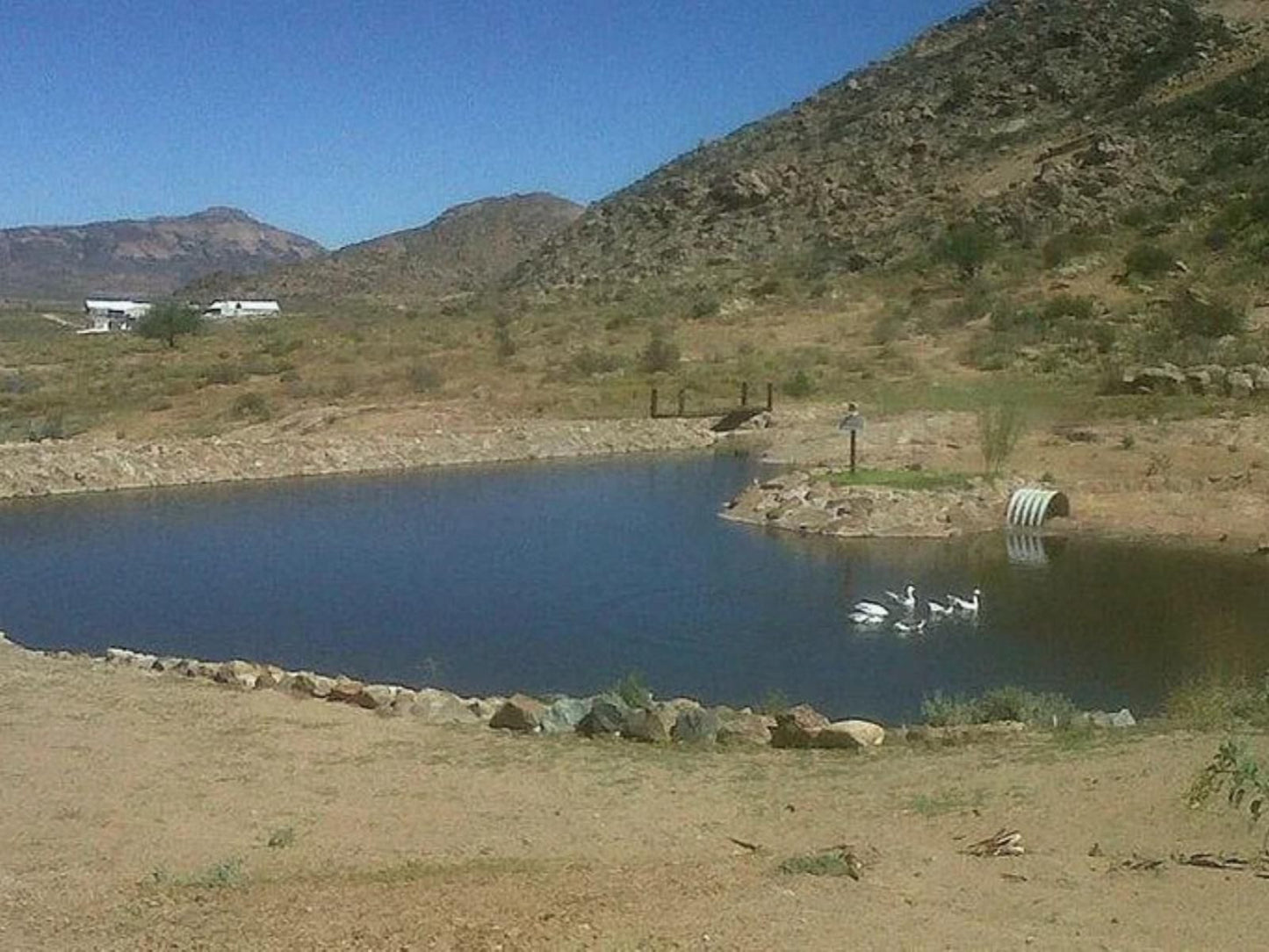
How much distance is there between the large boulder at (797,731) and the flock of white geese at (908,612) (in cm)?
620

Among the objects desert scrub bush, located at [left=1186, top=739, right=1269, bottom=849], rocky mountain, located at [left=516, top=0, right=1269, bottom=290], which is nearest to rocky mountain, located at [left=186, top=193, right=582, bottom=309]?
rocky mountain, located at [left=516, top=0, right=1269, bottom=290]

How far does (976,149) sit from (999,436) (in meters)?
47.6

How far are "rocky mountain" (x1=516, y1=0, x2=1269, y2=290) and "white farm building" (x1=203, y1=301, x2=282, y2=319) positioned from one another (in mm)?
16870

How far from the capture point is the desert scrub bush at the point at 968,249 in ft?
186

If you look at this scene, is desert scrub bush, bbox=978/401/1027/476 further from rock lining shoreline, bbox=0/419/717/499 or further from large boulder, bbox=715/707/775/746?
large boulder, bbox=715/707/775/746

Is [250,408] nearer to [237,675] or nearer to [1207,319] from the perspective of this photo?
[1207,319]

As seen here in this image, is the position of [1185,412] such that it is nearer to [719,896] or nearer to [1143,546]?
[1143,546]

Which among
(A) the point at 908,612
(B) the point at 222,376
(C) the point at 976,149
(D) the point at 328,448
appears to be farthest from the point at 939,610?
(C) the point at 976,149

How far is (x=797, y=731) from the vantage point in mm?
11516

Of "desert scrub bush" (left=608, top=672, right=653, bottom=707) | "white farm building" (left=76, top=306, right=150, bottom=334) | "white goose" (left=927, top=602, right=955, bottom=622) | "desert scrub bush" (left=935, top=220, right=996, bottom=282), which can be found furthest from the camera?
"white farm building" (left=76, top=306, right=150, bottom=334)

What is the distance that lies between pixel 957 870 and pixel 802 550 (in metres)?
15.5

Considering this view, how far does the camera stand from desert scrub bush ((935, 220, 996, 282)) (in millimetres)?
56656

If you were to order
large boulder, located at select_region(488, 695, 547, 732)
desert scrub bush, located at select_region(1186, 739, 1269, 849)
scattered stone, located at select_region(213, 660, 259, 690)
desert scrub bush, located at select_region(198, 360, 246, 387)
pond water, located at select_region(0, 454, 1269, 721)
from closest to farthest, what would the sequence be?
1. desert scrub bush, located at select_region(1186, 739, 1269, 849)
2. large boulder, located at select_region(488, 695, 547, 732)
3. scattered stone, located at select_region(213, 660, 259, 690)
4. pond water, located at select_region(0, 454, 1269, 721)
5. desert scrub bush, located at select_region(198, 360, 246, 387)

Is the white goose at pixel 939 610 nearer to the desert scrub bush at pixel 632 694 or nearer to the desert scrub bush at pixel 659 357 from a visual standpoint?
the desert scrub bush at pixel 632 694
